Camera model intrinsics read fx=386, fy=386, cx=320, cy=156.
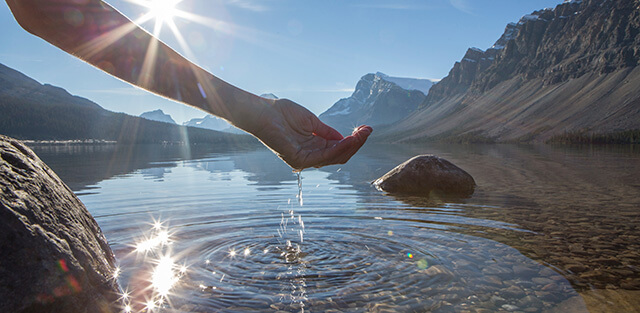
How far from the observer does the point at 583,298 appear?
5.14m

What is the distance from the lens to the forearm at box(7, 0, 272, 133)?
3.33 metres

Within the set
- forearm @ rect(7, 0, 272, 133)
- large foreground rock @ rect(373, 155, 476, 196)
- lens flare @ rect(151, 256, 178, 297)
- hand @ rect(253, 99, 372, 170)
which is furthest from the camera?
large foreground rock @ rect(373, 155, 476, 196)

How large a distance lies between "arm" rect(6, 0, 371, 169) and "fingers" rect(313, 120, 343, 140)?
0.04 ft

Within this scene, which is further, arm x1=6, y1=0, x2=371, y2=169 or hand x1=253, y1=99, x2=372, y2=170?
hand x1=253, y1=99, x2=372, y2=170

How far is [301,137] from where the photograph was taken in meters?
4.96

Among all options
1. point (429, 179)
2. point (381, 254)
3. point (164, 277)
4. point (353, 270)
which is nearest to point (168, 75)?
point (164, 277)

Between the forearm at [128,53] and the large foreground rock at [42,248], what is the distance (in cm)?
137

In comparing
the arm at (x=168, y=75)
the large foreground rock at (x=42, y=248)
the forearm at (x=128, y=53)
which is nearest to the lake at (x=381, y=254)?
the large foreground rock at (x=42, y=248)

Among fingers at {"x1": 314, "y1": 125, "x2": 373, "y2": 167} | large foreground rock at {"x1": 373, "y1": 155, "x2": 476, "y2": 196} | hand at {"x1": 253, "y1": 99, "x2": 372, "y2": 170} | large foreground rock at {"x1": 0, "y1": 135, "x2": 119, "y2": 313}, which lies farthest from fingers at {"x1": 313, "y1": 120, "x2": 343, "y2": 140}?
Result: large foreground rock at {"x1": 373, "y1": 155, "x2": 476, "y2": 196}

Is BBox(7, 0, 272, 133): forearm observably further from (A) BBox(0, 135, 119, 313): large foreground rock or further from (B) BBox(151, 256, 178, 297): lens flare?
(B) BBox(151, 256, 178, 297): lens flare

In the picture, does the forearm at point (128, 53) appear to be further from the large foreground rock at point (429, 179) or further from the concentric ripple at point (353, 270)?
the large foreground rock at point (429, 179)

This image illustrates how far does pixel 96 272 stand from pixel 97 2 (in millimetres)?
2721

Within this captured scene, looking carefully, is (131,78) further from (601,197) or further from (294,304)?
(601,197)

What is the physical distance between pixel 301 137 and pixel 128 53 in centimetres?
217
